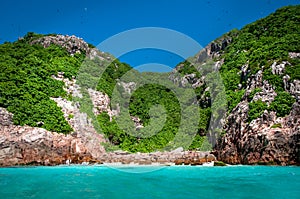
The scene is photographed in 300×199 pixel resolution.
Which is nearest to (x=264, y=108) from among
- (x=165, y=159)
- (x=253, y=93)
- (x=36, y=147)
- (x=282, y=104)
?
(x=282, y=104)

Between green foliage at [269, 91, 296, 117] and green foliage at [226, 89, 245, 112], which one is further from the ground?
green foliage at [226, 89, 245, 112]

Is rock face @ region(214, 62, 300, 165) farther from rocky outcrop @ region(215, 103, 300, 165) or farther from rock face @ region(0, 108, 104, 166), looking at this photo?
rock face @ region(0, 108, 104, 166)

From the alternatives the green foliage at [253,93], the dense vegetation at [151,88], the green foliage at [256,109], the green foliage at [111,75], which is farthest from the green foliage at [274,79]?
the green foliage at [111,75]

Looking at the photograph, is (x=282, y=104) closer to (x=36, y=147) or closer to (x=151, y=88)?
(x=36, y=147)

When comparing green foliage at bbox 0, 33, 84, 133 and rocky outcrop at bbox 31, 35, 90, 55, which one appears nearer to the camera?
green foliage at bbox 0, 33, 84, 133

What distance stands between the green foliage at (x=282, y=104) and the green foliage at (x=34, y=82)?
2595 cm

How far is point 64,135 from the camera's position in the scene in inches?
1388

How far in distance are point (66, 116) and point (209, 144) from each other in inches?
823

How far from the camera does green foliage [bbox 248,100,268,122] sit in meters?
29.4

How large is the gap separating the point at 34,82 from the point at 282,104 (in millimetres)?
34195

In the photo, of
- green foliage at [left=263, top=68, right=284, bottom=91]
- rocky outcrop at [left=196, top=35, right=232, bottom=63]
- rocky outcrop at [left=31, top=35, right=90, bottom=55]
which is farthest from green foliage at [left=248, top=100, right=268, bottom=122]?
rocky outcrop at [left=31, top=35, right=90, bottom=55]

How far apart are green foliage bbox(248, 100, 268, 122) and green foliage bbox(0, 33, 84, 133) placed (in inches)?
923

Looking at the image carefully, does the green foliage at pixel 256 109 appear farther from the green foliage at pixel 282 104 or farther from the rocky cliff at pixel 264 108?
the green foliage at pixel 282 104

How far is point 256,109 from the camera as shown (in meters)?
30.1
